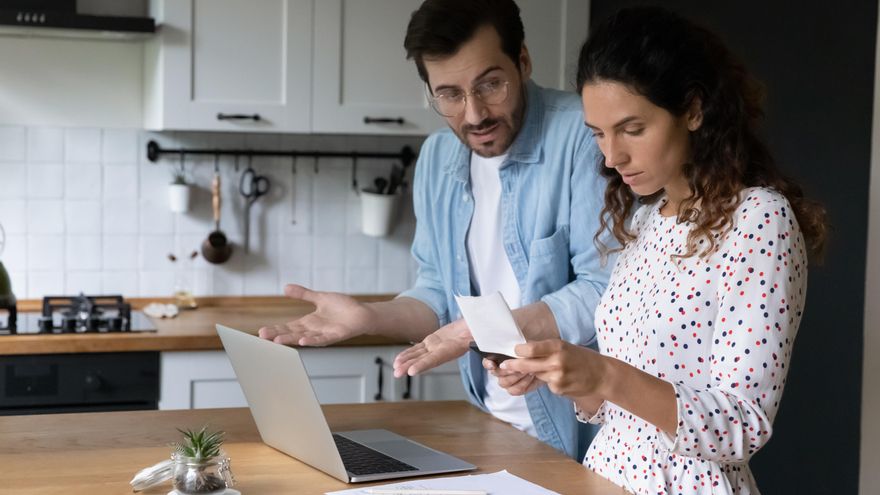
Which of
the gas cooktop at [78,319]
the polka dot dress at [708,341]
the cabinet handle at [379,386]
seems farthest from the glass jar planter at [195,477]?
the cabinet handle at [379,386]

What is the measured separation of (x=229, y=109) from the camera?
367 centimetres

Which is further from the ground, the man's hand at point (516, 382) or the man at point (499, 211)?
the man at point (499, 211)

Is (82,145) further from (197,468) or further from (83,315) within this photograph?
(197,468)

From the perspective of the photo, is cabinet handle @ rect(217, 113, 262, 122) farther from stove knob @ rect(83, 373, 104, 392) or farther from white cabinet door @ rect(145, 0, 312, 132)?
stove knob @ rect(83, 373, 104, 392)

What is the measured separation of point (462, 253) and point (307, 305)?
172 centimetres

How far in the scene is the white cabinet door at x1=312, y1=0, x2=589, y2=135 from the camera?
3760 mm

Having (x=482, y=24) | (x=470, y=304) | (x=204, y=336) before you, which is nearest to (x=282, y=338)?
(x=470, y=304)

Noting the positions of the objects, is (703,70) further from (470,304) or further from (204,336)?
(204,336)

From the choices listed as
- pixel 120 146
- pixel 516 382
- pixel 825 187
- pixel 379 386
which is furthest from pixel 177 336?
pixel 825 187

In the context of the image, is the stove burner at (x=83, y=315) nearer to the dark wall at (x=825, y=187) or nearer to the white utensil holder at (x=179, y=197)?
the white utensil holder at (x=179, y=197)

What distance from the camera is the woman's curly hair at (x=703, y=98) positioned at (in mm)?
1779

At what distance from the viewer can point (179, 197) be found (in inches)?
156

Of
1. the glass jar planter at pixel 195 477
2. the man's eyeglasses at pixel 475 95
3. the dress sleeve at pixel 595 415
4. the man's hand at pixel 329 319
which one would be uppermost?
the man's eyeglasses at pixel 475 95

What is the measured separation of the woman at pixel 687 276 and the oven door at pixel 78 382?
1.86m
